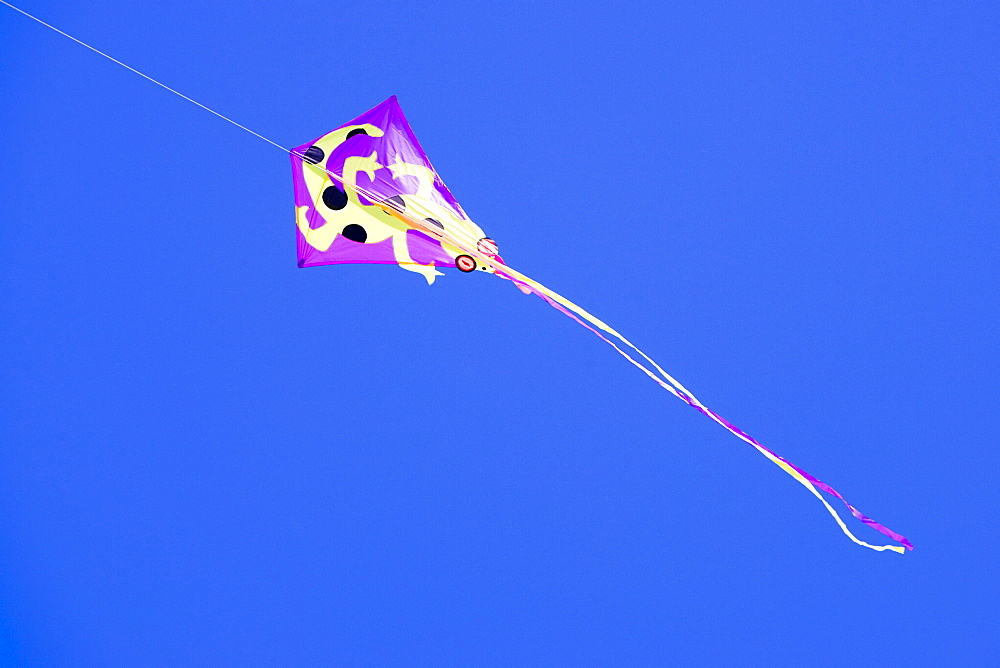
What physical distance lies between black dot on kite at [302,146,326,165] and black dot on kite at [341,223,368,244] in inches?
14.7

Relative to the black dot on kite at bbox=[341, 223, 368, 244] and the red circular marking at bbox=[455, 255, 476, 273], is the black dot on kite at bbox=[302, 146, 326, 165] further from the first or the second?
the red circular marking at bbox=[455, 255, 476, 273]

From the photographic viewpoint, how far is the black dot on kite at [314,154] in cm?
427

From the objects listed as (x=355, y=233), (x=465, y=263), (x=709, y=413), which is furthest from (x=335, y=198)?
(x=709, y=413)

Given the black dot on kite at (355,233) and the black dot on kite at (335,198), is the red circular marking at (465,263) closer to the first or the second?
the black dot on kite at (355,233)

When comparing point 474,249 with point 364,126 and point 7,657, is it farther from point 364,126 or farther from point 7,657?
point 7,657

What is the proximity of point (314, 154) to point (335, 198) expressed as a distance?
25 cm

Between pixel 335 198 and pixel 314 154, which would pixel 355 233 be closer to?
pixel 335 198

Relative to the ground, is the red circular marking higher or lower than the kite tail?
higher

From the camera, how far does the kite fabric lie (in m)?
4.19

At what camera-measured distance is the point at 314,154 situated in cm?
428

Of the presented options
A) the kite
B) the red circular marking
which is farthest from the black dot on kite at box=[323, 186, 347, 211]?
the red circular marking

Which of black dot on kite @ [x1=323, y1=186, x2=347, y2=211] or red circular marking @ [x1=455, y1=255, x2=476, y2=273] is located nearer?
red circular marking @ [x1=455, y1=255, x2=476, y2=273]

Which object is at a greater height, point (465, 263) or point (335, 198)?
point (335, 198)

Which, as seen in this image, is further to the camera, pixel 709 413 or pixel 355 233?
pixel 355 233
